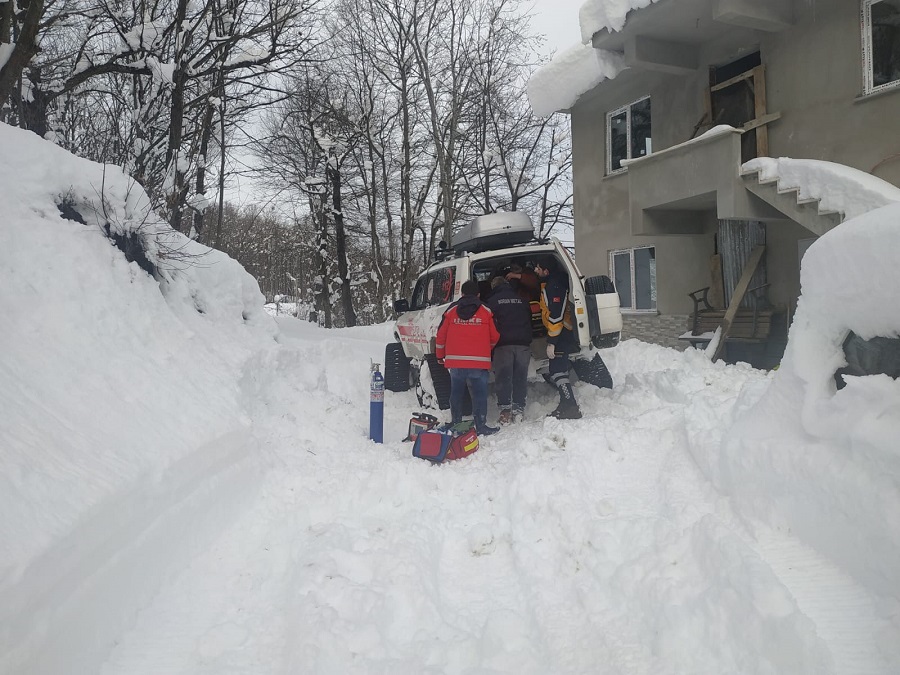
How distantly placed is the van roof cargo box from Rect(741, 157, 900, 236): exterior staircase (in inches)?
151

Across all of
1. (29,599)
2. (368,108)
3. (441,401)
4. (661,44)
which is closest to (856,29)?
(661,44)

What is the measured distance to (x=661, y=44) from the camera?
11062 mm

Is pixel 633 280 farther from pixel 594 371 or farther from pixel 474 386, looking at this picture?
pixel 474 386

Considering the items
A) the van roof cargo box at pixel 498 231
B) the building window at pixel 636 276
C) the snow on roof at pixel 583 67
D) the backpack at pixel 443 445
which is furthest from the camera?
the building window at pixel 636 276

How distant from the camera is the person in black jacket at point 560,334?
22.4 feet

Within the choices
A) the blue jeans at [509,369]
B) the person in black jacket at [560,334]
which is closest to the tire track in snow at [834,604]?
the person in black jacket at [560,334]

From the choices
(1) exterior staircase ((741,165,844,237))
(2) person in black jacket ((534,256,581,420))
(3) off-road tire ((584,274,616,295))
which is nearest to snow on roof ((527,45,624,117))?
(1) exterior staircase ((741,165,844,237))

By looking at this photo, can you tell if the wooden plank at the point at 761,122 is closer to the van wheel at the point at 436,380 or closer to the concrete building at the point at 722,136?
the concrete building at the point at 722,136

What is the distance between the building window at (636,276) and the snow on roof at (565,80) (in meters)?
3.81

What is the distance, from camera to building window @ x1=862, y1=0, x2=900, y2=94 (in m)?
8.34

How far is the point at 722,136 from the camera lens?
30.6ft

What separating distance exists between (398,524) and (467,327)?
111 inches

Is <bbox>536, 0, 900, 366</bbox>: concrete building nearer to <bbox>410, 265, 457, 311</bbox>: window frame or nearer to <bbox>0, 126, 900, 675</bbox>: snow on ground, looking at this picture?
<bbox>410, 265, 457, 311</bbox>: window frame

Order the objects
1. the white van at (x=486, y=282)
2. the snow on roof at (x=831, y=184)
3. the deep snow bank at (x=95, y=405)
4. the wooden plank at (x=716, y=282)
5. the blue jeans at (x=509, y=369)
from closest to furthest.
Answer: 1. the deep snow bank at (x=95, y=405)
2. the blue jeans at (x=509, y=369)
3. the white van at (x=486, y=282)
4. the snow on roof at (x=831, y=184)
5. the wooden plank at (x=716, y=282)
